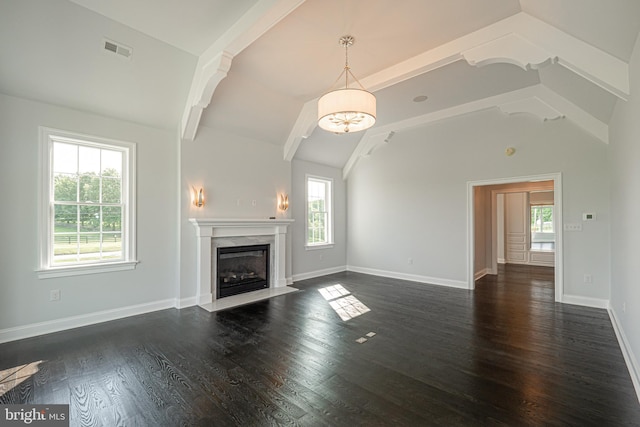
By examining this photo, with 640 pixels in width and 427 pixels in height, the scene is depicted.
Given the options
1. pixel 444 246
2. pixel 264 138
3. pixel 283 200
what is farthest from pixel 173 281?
pixel 444 246

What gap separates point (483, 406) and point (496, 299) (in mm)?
3329

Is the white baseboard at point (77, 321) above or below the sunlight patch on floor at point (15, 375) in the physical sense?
above

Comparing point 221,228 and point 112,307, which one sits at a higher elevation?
point 221,228

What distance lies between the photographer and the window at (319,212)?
6.98 metres

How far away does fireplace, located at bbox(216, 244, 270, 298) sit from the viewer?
512 cm

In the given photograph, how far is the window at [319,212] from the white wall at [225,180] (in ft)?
3.08

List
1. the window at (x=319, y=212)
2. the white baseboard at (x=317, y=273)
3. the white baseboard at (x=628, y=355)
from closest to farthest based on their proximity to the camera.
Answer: the white baseboard at (x=628, y=355) → the white baseboard at (x=317, y=273) → the window at (x=319, y=212)

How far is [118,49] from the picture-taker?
3.33 meters

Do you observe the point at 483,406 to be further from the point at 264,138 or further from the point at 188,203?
the point at 264,138

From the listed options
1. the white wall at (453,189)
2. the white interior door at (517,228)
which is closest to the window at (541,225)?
the white interior door at (517,228)

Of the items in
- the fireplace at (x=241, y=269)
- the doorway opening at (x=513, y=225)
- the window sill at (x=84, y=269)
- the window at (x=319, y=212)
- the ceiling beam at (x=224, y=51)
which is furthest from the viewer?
the window at (x=319, y=212)

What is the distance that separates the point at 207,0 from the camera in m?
2.83

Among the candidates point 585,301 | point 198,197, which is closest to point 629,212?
point 585,301

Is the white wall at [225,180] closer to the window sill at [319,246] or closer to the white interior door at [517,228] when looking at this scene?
the window sill at [319,246]
